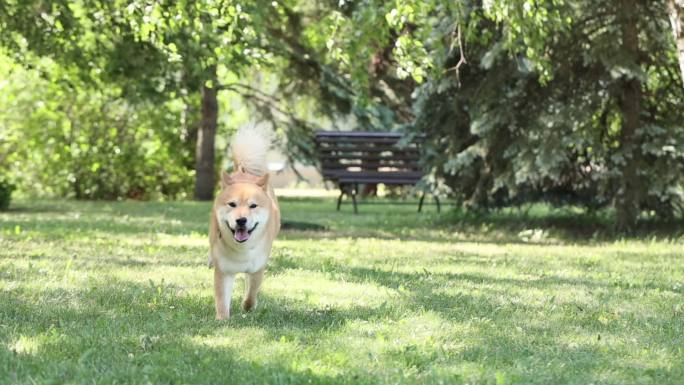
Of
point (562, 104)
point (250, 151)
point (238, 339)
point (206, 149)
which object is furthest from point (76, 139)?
point (238, 339)

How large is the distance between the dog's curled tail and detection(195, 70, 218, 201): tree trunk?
14055 millimetres

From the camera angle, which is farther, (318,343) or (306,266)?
(306,266)

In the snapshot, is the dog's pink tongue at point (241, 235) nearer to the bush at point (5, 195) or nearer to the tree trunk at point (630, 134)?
the tree trunk at point (630, 134)

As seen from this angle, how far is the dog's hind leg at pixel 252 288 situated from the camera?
20.3ft

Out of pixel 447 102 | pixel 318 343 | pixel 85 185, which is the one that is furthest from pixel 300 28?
pixel 318 343

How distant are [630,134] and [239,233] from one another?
7.44 metres

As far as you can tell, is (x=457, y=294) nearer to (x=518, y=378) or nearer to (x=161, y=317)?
(x=161, y=317)

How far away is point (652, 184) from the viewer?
11.7m

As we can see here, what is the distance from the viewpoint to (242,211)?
571 centimetres

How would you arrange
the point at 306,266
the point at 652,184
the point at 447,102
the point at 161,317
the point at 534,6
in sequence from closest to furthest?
the point at 161,317
the point at 306,266
the point at 534,6
the point at 652,184
the point at 447,102

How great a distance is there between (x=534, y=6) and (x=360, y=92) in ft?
9.32

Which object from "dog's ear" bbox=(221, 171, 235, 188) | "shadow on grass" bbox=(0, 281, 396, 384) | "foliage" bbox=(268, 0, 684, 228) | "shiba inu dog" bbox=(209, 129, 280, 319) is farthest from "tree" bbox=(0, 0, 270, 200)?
"shiba inu dog" bbox=(209, 129, 280, 319)

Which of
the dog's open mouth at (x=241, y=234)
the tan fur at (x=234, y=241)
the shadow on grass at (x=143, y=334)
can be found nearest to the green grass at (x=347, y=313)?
the shadow on grass at (x=143, y=334)

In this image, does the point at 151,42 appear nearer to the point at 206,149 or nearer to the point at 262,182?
the point at 262,182
